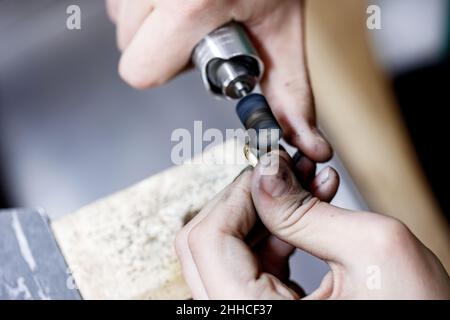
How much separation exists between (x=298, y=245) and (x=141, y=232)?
0.22 m

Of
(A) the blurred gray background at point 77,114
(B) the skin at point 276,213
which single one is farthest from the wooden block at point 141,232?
(A) the blurred gray background at point 77,114

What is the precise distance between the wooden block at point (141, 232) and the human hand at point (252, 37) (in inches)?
3.8

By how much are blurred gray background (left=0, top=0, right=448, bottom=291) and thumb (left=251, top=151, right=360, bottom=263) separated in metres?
0.36

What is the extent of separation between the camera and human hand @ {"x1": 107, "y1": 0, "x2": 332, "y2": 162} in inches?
26.3

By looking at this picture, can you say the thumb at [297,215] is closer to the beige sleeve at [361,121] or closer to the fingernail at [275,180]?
the fingernail at [275,180]

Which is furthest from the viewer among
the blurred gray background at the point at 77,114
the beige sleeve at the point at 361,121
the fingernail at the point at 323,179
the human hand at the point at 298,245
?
the beige sleeve at the point at 361,121

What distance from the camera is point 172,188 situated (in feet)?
2.28

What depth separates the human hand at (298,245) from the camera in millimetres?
460

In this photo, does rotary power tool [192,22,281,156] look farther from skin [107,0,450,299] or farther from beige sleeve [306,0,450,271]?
beige sleeve [306,0,450,271]

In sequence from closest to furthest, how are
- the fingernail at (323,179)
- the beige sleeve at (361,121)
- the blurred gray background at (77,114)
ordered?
the fingernail at (323,179), the blurred gray background at (77,114), the beige sleeve at (361,121)

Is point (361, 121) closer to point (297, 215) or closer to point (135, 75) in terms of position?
point (135, 75)

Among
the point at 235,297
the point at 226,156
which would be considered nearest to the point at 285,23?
the point at 226,156
